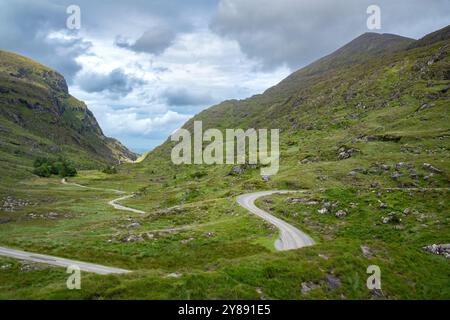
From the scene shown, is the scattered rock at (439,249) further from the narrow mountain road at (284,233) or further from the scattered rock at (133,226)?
the scattered rock at (133,226)

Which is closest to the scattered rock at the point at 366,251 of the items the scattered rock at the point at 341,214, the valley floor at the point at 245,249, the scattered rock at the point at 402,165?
the valley floor at the point at 245,249

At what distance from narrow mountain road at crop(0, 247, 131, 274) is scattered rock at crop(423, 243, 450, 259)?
3968cm

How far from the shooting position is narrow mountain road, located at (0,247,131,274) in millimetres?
44812

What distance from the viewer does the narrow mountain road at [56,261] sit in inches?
1764

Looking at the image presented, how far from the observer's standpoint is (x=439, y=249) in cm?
4441

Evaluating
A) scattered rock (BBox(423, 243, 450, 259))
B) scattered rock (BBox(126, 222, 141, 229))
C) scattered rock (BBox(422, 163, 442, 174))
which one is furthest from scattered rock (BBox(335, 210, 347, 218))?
scattered rock (BBox(126, 222, 141, 229))

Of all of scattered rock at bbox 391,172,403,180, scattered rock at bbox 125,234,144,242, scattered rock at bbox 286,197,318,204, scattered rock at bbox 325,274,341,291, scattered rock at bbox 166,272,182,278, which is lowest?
scattered rock at bbox 125,234,144,242

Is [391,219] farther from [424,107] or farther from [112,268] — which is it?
[424,107]

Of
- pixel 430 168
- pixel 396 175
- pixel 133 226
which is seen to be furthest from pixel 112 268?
pixel 430 168

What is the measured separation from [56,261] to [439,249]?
52.2m

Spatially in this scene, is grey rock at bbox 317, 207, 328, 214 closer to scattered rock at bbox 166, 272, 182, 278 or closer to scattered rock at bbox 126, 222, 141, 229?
scattered rock at bbox 126, 222, 141, 229
